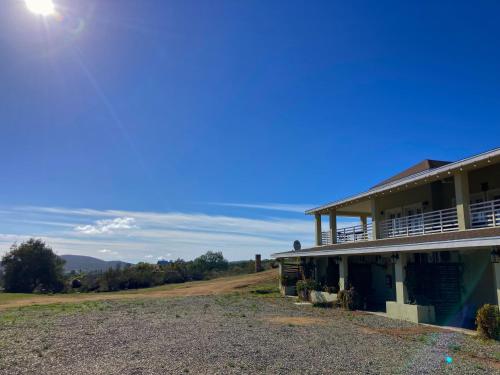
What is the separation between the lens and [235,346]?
11.4 metres

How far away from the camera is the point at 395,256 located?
59.4 ft

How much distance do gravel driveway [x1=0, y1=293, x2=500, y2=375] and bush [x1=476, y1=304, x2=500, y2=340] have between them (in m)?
0.39

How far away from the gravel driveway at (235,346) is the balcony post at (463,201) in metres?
4.16

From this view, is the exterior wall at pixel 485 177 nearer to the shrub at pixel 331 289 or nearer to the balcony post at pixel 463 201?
the balcony post at pixel 463 201

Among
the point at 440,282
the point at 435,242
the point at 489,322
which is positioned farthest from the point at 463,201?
the point at 489,322

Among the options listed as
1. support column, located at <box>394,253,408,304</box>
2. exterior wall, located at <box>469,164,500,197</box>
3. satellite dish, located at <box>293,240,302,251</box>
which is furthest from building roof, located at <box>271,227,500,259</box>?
satellite dish, located at <box>293,240,302,251</box>

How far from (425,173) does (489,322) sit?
6.56 metres

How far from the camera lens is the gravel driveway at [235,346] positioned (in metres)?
9.20

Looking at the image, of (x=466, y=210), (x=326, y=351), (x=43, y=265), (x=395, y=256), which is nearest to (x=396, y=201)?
(x=395, y=256)

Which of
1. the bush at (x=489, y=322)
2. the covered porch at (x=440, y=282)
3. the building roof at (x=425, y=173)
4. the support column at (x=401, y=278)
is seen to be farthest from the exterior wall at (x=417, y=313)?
the building roof at (x=425, y=173)

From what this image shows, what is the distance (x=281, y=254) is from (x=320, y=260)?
447cm

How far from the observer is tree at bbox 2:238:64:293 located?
49.6 metres

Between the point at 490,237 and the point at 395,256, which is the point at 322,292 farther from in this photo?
the point at 490,237

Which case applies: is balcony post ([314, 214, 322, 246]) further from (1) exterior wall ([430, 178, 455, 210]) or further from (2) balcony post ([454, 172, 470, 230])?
(2) balcony post ([454, 172, 470, 230])
